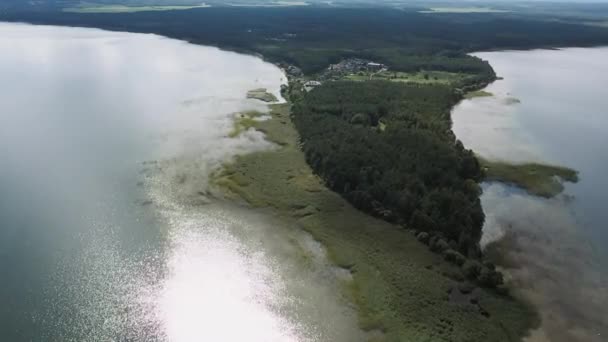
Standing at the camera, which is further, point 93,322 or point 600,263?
point 600,263

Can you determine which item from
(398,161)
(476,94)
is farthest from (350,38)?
(398,161)

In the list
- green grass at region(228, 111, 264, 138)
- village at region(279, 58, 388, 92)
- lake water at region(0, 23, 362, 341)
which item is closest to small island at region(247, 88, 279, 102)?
village at region(279, 58, 388, 92)

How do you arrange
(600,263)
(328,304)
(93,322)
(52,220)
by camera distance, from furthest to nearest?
(52,220) → (600,263) → (328,304) → (93,322)

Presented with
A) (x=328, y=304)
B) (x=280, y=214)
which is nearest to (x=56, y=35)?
(x=280, y=214)

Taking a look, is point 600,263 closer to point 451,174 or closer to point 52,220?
point 451,174

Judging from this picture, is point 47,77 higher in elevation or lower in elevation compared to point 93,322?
higher
